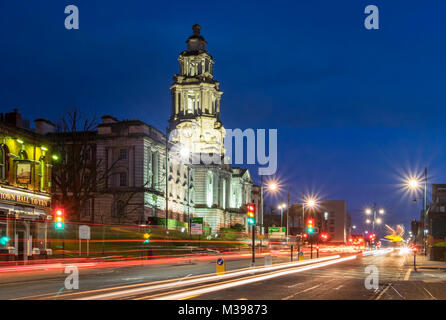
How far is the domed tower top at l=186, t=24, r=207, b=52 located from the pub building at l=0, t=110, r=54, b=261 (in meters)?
82.7

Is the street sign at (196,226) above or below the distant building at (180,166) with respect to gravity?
below

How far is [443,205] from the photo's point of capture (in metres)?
129

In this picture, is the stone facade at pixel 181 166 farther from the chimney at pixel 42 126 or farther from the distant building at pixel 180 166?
the chimney at pixel 42 126

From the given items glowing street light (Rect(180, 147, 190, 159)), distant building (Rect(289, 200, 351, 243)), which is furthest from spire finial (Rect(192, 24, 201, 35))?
distant building (Rect(289, 200, 351, 243))

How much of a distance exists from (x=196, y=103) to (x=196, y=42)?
1432 centimetres

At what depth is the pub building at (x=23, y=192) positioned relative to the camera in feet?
139

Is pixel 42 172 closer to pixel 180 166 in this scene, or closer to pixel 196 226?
pixel 196 226

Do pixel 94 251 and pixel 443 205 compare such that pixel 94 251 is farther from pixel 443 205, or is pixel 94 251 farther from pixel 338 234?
pixel 338 234

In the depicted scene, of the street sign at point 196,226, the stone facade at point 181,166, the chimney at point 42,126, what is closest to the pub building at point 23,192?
the street sign at point 196,226

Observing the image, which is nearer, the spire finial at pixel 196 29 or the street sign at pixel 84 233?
the street sign at pixel 84 233

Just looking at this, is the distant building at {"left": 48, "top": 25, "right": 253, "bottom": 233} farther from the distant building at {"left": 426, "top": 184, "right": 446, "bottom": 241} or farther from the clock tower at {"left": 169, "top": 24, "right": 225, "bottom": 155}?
the distant building at {"left": 426, "top": 184, "right": 446, "bottom": 241}

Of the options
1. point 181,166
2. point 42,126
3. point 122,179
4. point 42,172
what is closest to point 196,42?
point 181,166
